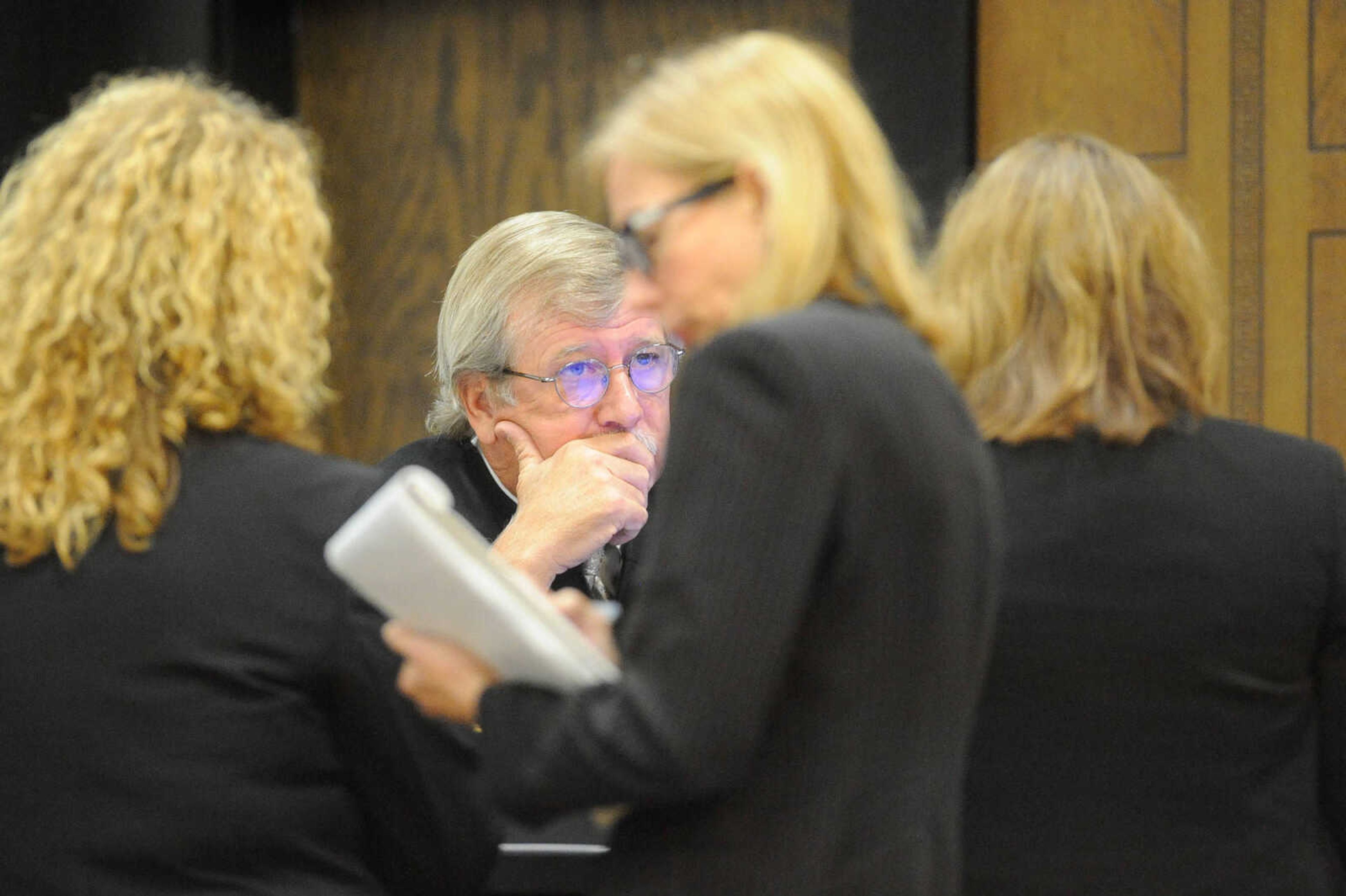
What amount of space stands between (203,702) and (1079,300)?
44.8 inches

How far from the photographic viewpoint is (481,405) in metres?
2.65

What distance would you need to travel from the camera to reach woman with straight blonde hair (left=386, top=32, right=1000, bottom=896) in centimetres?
125

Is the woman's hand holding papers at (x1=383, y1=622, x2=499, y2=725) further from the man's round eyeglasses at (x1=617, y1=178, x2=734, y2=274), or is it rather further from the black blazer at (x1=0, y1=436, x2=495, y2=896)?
the man's round eyeglasses at (x1=617, y1=178, x2=734, y2=274)

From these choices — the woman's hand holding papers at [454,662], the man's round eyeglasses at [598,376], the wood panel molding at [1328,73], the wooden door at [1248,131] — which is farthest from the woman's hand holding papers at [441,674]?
the wood panel molding at [1328,73]

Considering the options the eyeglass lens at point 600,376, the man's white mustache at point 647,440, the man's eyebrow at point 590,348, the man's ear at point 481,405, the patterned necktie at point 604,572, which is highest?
the man's eyebrow at point 590,348

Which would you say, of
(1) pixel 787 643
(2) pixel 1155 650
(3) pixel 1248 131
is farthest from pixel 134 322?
(3) pixel 1248 131

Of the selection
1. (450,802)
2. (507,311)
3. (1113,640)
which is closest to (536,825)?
(450,802)

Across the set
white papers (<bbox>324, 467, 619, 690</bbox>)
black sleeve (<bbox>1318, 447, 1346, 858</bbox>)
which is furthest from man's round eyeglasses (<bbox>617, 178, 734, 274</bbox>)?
black sleeve (<bbox>1318, 447, 1346, 858</bbox>)

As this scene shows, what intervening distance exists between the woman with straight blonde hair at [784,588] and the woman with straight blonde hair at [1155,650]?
0.55 meters

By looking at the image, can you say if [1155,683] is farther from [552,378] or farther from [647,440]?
[552,378]

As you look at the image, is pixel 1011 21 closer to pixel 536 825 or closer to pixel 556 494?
pixel 556 494

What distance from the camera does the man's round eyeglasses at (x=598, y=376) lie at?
8.50 feet

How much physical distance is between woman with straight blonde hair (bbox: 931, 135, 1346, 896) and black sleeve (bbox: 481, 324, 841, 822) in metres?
0.69

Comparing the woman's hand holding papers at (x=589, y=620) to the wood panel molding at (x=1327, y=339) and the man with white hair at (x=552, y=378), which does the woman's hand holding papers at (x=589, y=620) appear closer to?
the man with white hair at (x=552, y=378)
